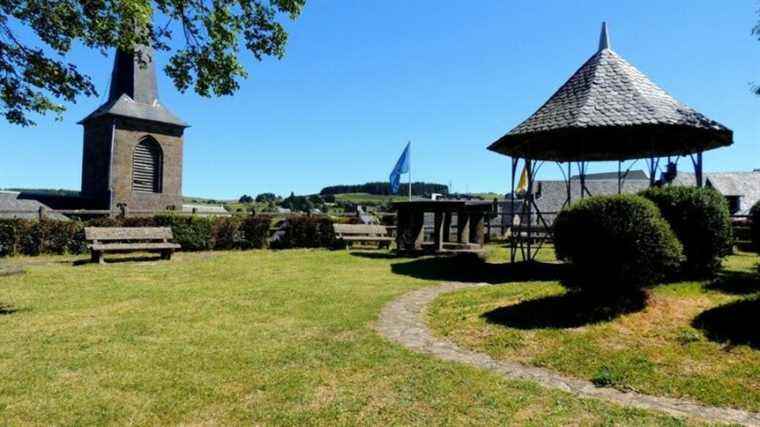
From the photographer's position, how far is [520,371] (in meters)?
5.12

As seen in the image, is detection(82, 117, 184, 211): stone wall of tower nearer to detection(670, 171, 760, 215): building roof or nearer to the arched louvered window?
the arched louvered window

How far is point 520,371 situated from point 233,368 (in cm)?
297

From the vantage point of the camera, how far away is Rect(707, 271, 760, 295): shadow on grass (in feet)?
25.9

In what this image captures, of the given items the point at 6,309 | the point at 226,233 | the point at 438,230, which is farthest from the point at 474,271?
the point at 226,233

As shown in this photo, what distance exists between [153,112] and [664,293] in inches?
1451

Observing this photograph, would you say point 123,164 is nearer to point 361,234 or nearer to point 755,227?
point 361,234

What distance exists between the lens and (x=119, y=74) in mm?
36469

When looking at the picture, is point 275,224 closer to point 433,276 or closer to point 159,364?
point 433,276

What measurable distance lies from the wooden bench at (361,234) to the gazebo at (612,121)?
22.7ft

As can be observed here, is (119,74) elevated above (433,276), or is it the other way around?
(119,74)

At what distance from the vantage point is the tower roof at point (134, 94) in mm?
35469

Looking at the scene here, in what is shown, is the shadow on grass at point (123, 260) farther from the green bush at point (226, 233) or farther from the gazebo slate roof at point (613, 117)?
the gazebo slate roof at point (613, 117)

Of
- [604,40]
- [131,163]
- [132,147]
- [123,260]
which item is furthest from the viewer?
[131,163]

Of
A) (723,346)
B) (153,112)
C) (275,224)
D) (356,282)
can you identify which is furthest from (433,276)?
(153,112)
